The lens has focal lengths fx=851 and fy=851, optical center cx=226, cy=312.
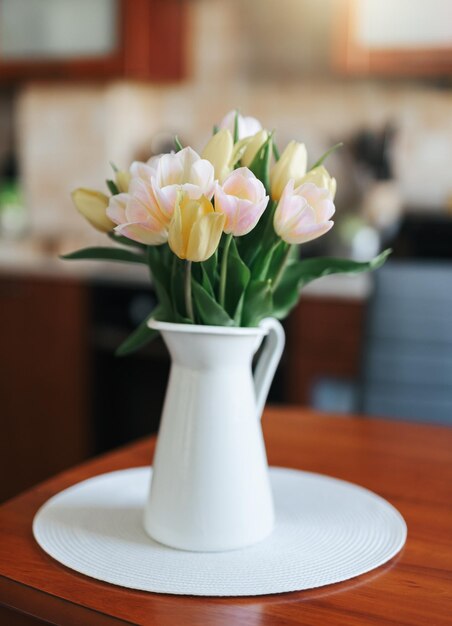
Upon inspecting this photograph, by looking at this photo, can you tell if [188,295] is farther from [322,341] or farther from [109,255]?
[322,341]

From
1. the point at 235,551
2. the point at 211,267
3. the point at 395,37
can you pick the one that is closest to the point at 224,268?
the point at 211,267

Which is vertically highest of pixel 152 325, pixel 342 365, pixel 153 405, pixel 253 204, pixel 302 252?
pixel 253 204

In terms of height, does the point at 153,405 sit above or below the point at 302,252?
below

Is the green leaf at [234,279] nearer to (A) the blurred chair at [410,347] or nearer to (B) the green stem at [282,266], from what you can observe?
(B) the green stem at [282,266]

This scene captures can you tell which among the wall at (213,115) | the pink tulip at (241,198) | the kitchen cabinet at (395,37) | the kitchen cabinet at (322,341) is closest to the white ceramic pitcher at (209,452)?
the pink tulip at (241,198)

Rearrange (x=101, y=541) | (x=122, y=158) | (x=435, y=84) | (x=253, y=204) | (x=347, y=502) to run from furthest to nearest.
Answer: (x=122, y=158)
(x=435, y=84)
(x=347, y=502)
(x=101, y=541)
(x=253, y=204)

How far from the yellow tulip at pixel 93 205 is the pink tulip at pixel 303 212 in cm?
21

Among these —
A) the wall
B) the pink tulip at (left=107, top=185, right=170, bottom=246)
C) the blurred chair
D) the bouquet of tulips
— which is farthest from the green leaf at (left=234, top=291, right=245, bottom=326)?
the wall

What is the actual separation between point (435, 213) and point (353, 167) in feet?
1.11

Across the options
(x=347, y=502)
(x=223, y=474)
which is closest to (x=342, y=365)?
(x=347, y=502)

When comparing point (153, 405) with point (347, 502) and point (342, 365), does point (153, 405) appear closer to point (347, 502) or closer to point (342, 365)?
point (342, 365)

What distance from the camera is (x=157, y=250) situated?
95 centimetres

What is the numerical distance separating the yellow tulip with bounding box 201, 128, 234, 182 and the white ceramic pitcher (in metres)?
0.16

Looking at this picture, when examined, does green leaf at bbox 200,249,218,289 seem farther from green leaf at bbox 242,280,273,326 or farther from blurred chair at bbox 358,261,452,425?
blurred chair at bbox 358,261,452,425
